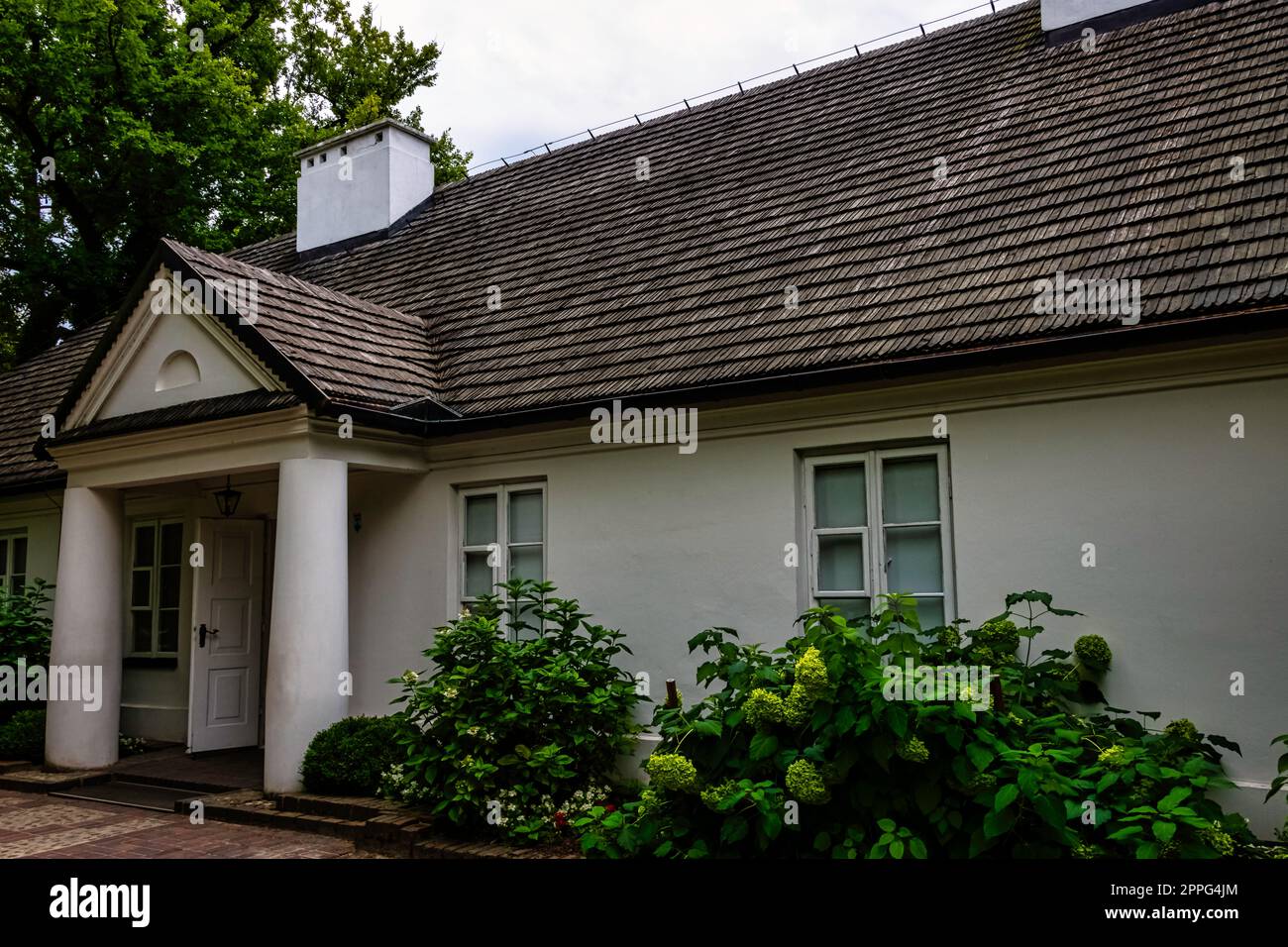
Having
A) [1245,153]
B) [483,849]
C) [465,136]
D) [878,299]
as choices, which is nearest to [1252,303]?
[1245,153]

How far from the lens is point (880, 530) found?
302 inches

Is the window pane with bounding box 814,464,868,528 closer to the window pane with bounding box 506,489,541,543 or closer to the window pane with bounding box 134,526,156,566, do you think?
the window pane with bounding box 506,489,541,543

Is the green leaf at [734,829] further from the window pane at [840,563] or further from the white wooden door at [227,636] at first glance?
the white wooden door at [227,636]

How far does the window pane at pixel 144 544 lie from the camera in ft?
42.2

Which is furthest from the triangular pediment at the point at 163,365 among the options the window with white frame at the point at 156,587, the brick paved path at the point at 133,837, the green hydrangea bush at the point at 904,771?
the green hydrangea bush at the point at 904,771

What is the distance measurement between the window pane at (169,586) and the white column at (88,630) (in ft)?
5.33

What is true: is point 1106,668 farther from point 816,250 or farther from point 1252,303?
point 816,250

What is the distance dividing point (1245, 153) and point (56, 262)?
2278cm

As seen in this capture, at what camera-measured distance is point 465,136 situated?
30.4 metres

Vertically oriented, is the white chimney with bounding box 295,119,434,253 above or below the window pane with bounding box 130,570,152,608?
above

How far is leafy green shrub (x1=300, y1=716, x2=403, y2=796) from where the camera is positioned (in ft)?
27.1

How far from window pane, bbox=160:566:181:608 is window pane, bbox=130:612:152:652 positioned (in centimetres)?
35

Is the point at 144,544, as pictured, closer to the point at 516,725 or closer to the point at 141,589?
the point at 141,589

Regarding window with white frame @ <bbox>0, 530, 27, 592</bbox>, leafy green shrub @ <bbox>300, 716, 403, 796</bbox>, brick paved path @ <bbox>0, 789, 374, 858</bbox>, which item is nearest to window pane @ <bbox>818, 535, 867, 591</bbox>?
leafy green shrub @ <bbox>300, 716, 403, 796</bbox>
